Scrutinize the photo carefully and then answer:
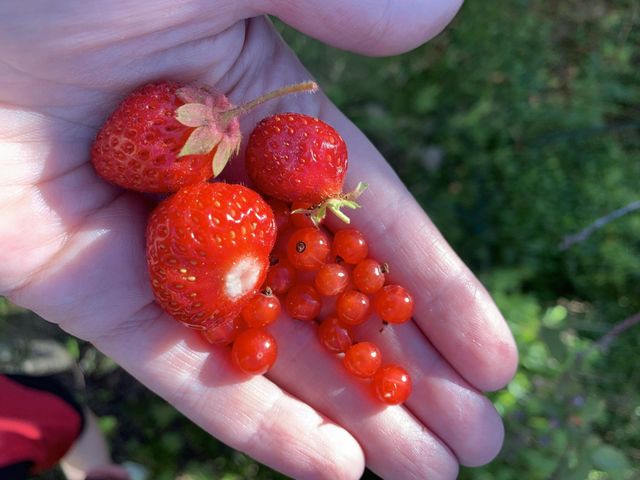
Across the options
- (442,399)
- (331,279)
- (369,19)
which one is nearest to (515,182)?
(442,399)

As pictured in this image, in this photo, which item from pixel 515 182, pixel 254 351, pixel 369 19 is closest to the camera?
pixel 369 19

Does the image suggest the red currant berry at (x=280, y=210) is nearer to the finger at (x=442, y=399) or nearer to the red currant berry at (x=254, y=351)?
the red currant berry at (x=254, y=351)

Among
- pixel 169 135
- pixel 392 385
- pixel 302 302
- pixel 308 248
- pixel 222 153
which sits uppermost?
pixel 169 135

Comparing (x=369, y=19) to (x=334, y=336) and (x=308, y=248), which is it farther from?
(x=334, y=336)

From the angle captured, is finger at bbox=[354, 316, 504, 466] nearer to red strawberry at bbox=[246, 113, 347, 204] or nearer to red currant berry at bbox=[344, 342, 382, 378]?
red currant berry at bbox=[344, 342, 382, 378]

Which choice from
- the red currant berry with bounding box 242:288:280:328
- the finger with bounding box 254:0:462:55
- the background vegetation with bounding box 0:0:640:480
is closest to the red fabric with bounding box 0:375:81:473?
the background vegetation with bounding box 0:0:640:480

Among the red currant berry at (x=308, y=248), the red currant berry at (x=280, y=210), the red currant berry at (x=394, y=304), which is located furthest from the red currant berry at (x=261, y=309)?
the red currant berry at (x=394, y=304)
